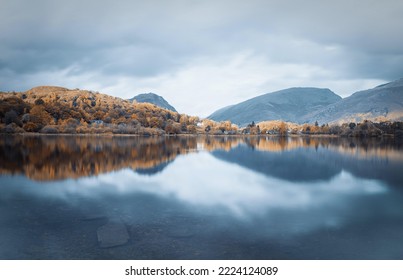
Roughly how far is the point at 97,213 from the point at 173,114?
12004cm

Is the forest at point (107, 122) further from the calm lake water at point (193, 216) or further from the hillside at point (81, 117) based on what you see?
the calm lake water at point (193, 216)

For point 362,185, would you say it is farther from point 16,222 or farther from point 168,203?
point 16,222

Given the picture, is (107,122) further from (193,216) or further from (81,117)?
(193,216)

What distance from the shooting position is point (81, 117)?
93.3 meters

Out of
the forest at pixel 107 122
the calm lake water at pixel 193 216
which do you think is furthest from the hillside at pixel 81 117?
the calm lake water at pixel 193 216

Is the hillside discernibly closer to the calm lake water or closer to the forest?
the forest

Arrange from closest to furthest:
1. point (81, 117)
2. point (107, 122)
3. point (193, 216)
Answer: point (193, 216)
point (81, 117)
point (107, 122)

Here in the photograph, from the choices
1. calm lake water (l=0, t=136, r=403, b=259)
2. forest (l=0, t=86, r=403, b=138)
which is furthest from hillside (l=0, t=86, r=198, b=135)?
calm lake water (l=0, t=136, r=403, b=259)

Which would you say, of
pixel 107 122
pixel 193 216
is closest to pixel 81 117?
pixel 107 122

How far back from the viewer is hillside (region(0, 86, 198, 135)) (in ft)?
232

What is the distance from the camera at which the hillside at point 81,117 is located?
70.7 meters
